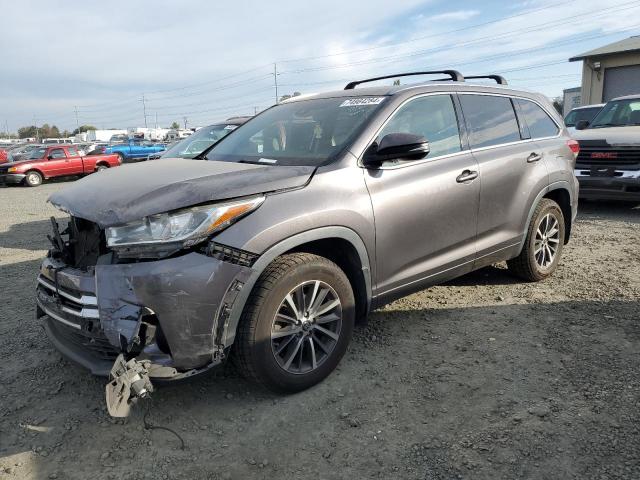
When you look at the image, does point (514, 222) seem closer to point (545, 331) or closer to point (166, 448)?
point (545, 331)

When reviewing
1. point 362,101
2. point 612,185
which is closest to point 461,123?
point 362,101

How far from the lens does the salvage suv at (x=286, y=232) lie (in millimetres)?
2557

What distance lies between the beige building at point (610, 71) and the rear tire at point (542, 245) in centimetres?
2111

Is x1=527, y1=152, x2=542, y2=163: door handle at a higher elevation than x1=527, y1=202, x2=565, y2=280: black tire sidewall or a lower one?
higher

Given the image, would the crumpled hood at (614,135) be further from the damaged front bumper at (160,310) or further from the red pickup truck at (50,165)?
the red pickup truck at (50,165)

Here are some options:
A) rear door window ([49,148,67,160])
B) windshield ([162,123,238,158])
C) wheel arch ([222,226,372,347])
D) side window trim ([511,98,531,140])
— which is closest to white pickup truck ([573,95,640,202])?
side window trim ([511,98,531,140])

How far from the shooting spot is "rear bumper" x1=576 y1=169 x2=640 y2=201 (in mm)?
7766

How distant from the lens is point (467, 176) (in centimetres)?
384

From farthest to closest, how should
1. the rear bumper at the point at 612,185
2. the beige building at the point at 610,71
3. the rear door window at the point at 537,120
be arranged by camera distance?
the beige building at the point at 610,71
the rear bumper at the point at 612,185
the rear door window at the point at 537,120

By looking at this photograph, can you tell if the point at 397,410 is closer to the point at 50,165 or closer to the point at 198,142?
the point at 198,142

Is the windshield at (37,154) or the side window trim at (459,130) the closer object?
the side window trim at (459,130)

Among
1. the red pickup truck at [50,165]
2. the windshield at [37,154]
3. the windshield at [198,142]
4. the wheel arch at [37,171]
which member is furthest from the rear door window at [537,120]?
the windshield at [37,154]

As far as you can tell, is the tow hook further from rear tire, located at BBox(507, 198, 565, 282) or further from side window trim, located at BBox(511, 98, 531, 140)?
side window trim, located at BBox(511, 98, 531, 140)

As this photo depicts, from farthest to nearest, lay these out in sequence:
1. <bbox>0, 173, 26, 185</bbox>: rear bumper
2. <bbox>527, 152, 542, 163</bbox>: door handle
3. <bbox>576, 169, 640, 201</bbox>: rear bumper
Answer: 1. <bbox>0, 173, 26, 185</bbox>: rear bumper
2. <bbox>576, 169, 640, 201</bbox>: rear bumper
3. <bbox>527, 152, 542, 163</bbox>: door handle
